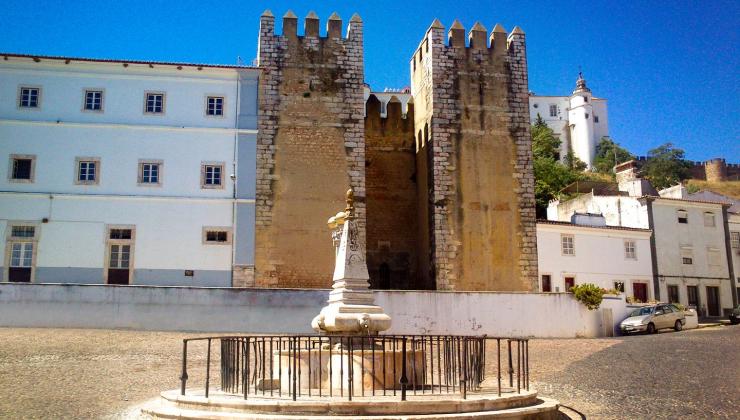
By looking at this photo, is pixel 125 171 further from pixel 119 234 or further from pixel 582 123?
pixel 582 123

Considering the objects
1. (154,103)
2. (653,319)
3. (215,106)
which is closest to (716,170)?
(653,319)

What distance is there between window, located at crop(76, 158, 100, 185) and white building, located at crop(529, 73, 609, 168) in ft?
201

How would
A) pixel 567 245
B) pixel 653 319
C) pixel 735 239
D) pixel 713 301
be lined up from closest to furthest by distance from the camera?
pixel 653 319 → pixel 567 245 → pixel 713 301 → pixel 735 239

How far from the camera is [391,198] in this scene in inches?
1177

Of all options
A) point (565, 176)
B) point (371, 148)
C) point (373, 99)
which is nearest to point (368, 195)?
point (371, 148)

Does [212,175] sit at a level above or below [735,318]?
above

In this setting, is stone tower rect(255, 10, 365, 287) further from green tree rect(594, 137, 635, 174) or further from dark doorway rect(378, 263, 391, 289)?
green tree rect(594, 137, 635, 174)

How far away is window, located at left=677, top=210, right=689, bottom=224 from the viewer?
35188mm

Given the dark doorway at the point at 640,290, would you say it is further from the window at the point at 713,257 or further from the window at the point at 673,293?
the window at the point at 713,257

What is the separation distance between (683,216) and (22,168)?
29402 millimetres

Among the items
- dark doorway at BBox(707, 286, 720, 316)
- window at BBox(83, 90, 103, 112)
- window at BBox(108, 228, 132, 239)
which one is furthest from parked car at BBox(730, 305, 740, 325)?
window at BBox(83, 90, 103, 112)

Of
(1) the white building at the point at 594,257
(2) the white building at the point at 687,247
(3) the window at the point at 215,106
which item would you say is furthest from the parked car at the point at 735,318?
(3) the window at the point at 215,106

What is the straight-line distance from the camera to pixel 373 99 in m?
31.3

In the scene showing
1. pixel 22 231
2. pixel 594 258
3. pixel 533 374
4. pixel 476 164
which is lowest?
pixel 533 374
